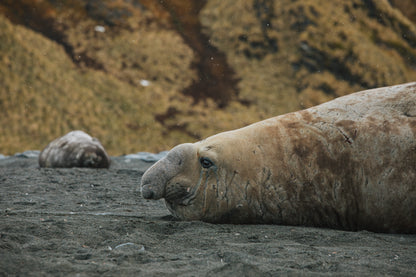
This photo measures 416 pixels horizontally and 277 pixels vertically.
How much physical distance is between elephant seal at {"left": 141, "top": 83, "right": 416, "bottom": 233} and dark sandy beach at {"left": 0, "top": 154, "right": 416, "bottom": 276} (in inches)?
7.4

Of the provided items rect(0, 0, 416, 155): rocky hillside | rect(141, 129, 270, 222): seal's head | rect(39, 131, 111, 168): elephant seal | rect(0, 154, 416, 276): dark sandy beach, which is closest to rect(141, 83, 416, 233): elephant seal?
rect(141, 129, 270, 222): seal's head

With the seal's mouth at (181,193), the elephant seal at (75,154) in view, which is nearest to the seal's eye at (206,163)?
the seal's mouth at (181,193)

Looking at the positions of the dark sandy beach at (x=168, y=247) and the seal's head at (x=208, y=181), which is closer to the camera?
the dark sandy beach at (x=168, y=247)

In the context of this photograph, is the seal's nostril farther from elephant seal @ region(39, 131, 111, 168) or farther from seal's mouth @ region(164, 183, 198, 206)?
elephant seal @ region(39, 131, 111, 168)

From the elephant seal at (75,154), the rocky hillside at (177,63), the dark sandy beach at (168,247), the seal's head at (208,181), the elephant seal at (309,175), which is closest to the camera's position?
the dark sandy beach at (168,247)

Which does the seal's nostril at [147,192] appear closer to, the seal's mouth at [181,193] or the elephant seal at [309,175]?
the elephant seal at [309,175]

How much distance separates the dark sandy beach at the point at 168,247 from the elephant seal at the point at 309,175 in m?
0.19

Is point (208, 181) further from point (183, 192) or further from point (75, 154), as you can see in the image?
point (75, 154)

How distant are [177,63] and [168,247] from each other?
20149 mm

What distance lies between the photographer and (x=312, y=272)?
7.79ft

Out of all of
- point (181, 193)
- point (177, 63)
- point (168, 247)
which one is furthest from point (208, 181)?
point (177, 63)

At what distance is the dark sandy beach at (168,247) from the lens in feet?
7.72

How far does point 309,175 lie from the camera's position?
153 inches

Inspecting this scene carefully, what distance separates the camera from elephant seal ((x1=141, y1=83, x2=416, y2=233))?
148 inches
